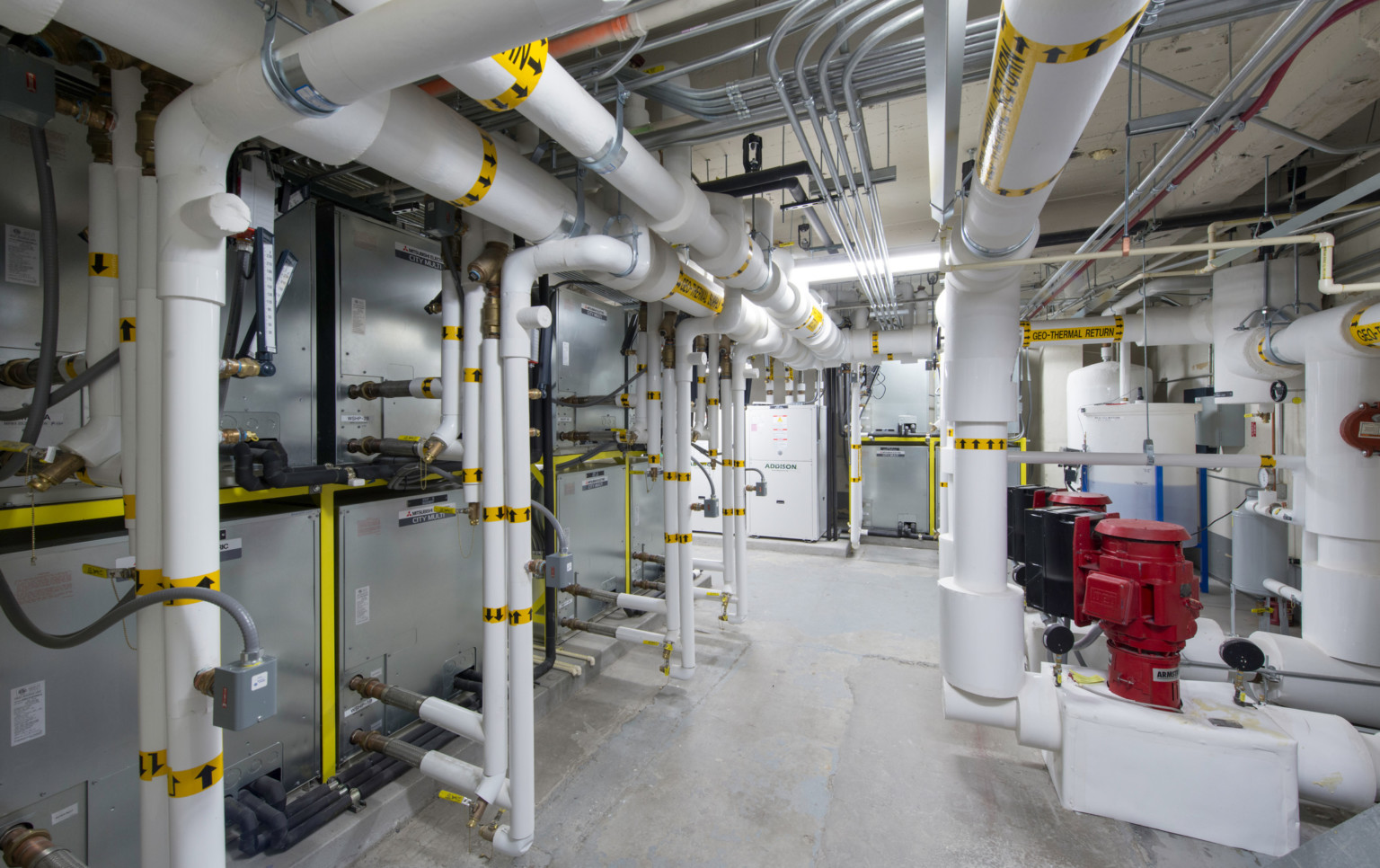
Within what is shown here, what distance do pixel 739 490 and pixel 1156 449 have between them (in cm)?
357

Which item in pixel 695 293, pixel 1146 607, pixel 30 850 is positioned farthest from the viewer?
Result: pixel 695 293

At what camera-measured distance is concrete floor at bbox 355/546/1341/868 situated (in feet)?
6.16

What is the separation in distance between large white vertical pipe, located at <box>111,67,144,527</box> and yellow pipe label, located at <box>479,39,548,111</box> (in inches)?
32.8

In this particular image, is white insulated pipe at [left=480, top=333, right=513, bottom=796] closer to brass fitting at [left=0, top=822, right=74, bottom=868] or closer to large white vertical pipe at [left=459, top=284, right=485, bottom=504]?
large white vertical pipe at [left=459, top=284, right=485, bottom=504]

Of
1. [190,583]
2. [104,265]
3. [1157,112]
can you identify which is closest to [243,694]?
[190,583]

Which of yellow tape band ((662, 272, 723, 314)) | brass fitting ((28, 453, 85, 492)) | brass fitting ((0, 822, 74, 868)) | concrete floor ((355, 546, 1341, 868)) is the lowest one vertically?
concrete floor ((355, 546, 1341, 868))

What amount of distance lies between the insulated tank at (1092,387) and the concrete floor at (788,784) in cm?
348

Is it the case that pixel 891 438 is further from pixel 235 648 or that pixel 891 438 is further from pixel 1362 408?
pixel 235 648

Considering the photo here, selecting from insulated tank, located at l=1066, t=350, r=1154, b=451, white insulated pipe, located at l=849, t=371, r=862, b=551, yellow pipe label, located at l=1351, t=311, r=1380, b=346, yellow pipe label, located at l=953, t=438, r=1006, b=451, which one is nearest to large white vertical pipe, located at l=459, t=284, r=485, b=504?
yellow pipe label, located at l=953, t=438, r=1006, b=451

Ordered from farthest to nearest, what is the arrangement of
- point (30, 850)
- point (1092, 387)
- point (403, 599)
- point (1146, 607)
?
point (1092, 387) → point (403, 599) → point (1146, 607) → point (30, 850)

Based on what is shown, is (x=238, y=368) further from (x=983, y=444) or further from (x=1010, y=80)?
(x=983, y=444)

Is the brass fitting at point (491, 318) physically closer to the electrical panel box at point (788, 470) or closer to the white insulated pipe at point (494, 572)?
the white insulated pipe at point (494, 572)

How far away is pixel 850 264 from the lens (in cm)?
342

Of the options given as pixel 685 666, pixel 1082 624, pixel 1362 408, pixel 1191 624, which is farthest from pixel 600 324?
pixel 1362 408
